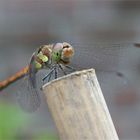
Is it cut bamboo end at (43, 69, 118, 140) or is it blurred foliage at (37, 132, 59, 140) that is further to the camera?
blurred foliage at (37, 132, 59, 140)

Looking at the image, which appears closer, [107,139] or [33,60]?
[107,139]

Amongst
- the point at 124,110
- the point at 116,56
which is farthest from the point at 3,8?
the point at 116,56

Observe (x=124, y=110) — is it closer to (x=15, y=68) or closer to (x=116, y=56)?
(x=15, y=68)

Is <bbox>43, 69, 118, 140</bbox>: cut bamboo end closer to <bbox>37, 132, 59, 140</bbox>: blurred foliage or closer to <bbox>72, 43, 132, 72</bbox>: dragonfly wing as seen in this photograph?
<bbox>72, 43, 132, 72</bbox>: dragonfly wing

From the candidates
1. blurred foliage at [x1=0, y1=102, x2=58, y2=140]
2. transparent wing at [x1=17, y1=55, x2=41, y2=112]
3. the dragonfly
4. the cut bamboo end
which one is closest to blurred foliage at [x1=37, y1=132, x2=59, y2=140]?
blurred foliage at [x1=0, y1=102, x2=58, y2=140]

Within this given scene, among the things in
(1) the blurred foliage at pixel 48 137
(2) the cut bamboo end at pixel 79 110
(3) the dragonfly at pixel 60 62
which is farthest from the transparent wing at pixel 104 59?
(2) the cut bamboo end at pixel 79 110

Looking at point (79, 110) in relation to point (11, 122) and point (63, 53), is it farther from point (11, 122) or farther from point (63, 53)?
point (11, 122)
